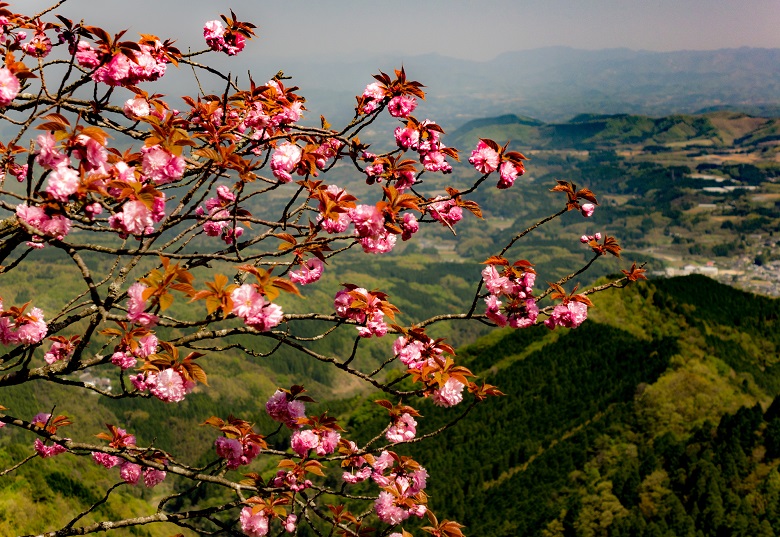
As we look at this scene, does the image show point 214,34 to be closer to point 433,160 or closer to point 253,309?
point 433,160

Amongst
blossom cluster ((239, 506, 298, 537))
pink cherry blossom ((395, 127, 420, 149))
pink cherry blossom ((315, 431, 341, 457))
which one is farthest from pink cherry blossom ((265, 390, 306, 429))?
pink cherry blossom ((395, 127, 420, 149))

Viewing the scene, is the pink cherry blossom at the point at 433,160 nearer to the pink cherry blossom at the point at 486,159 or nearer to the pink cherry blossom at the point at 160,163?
the pink cherry blossom at the point at 486,159

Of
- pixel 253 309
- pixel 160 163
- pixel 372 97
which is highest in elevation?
pixel 372 97

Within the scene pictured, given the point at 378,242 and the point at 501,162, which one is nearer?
the point at 378,242

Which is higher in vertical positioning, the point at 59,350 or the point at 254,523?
the point at 59,350

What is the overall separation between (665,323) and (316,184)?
88.2 m

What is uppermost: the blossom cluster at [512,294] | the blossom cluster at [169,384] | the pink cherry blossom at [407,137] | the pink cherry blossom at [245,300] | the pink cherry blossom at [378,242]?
the pink cherry blossom at [407,137]

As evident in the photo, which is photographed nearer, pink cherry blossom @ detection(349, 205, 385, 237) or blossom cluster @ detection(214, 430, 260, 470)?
pink cherry blossom @ detection(349, 205, 385, 237)

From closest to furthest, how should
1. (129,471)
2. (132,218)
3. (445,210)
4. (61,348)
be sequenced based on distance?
(132,218) → (445,210) → (129,471) → (61,348)

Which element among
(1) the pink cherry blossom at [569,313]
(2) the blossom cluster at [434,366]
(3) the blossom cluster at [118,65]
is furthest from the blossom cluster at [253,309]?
(1) the pink cherry blossom at [569,313]

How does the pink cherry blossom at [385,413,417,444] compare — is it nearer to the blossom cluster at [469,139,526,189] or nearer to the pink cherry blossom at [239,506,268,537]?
the pink cherry blossom at [239,506,268,537]

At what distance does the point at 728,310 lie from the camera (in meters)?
81.4

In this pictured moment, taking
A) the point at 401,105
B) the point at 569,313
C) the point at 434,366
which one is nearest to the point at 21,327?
the point at 434,366

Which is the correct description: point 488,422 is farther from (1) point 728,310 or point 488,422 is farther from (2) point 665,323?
(1) point 728,310
